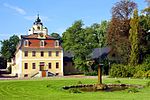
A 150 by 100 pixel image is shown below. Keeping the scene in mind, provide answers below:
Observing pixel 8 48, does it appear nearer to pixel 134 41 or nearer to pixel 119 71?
pixel 134 41

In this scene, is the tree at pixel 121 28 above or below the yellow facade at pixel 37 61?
above

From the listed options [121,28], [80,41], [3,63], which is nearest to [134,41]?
[121,28]

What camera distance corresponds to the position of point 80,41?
6725 centimetres

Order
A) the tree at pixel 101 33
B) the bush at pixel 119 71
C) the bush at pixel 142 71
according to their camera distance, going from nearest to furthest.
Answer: the bush at pixel 142 71 → the bush at pixel 119 71 → the tree at pixel 101 33

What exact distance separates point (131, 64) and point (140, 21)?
9.84 metres

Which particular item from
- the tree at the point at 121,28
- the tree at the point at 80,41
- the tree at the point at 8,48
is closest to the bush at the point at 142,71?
the tree at the point at 121,28

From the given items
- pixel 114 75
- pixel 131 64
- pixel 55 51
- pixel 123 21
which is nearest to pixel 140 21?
pixel 123 21

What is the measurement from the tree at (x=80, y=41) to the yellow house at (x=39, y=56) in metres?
4.39

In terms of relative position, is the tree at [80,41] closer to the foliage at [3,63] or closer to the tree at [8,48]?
the tree at [8,48]

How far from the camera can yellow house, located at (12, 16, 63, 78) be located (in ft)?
221

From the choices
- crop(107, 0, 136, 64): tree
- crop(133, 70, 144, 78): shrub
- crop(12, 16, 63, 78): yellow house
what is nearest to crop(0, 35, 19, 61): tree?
crop(12, 16, 63, 78): yellow house

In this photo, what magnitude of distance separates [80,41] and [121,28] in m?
11.5

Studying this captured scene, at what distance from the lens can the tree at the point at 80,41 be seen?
6625 cm

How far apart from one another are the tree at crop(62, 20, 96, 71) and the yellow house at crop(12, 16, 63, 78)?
4.39 metres
